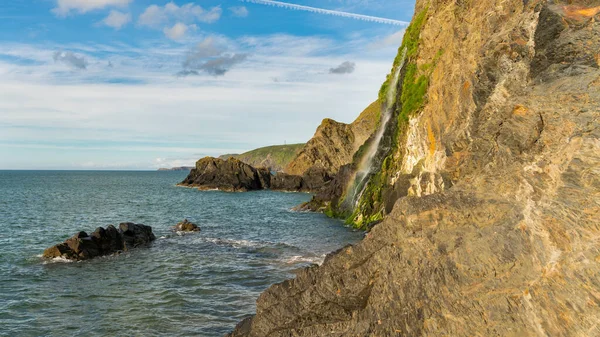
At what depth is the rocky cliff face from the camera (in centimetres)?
595

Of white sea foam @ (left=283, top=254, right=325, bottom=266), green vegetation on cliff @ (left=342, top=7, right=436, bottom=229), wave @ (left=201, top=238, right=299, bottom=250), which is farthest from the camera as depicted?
green vegetation on cliff @ (left=342, top=7, right=436, bottom=229)

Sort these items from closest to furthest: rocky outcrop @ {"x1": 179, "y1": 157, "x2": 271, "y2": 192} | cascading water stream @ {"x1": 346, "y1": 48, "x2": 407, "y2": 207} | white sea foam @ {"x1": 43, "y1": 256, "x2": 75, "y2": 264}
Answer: white sea foam @ {"x1": 43, "y1": 256, "x2": 75, "y2": 264} < cascading water stream @ {"x1": 346, "y1": 48, "x2": 407, "y2": 207} < rocky outcrop @ {"x1": 179, "y1": 157, "x2": 271, "y2": 192}

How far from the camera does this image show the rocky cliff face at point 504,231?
5.95 metres

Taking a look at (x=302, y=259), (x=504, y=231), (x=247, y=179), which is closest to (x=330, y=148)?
(x=247, y=179)

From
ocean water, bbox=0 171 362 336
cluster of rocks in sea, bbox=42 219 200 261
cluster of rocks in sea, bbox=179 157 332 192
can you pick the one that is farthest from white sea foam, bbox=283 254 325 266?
cluster of rocks in sea, bbox=179 157 332 192

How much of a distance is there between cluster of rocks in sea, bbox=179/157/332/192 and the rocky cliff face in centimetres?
8782

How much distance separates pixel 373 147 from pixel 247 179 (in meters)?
58.7

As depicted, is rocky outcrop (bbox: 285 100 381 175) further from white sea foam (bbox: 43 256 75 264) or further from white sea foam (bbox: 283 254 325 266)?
white sea foam (bbox: 43 256 75 264)

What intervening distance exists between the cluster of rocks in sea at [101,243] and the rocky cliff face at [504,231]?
20.3 m

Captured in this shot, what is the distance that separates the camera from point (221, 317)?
16188 mm

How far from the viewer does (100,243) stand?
2781 centimetres

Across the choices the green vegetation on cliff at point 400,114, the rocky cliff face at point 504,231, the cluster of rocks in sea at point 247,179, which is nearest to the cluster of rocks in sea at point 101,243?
the green vegetation on cliff at point 400,114

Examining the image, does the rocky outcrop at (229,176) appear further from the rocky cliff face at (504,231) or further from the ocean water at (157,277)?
the rocky cliff face at (504,231)

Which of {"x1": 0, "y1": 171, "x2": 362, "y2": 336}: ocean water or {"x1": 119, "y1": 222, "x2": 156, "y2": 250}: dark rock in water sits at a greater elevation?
{"x1": 119, "y1": 222, "x2": 156, "y2": 250}: dark rock in water
